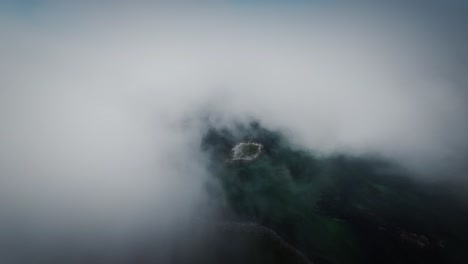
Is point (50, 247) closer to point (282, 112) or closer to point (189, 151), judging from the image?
point (189, 151)

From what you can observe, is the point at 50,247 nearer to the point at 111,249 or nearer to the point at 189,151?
the point at 111,249

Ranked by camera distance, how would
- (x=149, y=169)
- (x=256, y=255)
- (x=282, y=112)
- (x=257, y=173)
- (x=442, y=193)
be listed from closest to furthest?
(x=256, y=255)
(x=442, y=193)
(x=257, y=173)
(x=149, y=169)
(x=282, y=112)

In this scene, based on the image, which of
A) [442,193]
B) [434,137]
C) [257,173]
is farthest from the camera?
[434,137]

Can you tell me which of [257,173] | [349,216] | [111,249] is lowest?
[349,216]

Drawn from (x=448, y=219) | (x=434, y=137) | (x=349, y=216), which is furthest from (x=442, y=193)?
(x=434, y=137)

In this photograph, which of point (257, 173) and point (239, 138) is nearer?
point (257, 173)

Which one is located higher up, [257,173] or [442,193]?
[257,173]
